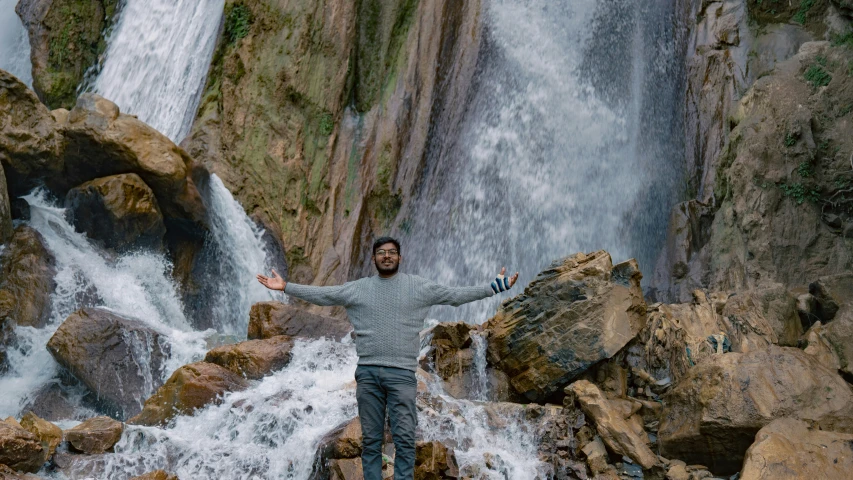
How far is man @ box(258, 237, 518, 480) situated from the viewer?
5535mm

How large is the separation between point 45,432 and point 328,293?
3523mm

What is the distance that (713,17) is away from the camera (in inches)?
598

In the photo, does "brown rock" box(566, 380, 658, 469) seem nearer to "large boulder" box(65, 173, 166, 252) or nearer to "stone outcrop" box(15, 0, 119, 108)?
"large boulder" box(65, 173, 166, 252)

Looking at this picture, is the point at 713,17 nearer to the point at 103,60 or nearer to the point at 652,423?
the point at 652,423

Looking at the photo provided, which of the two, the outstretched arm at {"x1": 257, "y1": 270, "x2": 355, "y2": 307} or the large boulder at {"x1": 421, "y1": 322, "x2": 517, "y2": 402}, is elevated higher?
the outstretched arm at {"x1": 257, "y1": 270, "x2": 355, "y2": 307}

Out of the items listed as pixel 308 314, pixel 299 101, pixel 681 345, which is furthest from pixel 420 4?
pixel 681 345

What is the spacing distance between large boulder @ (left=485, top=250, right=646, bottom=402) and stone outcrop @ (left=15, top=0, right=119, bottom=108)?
1345 cm

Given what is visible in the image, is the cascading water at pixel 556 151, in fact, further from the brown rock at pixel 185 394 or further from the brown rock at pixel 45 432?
the brown rock at pixel 45 432

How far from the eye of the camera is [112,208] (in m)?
12.5

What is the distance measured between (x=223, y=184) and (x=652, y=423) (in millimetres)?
9567

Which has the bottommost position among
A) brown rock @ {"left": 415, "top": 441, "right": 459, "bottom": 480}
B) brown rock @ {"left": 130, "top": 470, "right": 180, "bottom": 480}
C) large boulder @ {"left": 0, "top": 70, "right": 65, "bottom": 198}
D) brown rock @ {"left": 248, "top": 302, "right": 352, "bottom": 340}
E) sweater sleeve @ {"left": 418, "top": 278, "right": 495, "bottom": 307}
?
brown rock @ {"left": 130, "top": 470, "right": 180, "bottom": 480}

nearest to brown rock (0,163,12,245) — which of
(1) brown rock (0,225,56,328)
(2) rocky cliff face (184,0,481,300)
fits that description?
(1) brown rock (0,225,56,328)

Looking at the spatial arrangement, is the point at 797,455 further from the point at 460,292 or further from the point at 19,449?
the point at 19,449

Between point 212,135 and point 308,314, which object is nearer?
point 308,314
